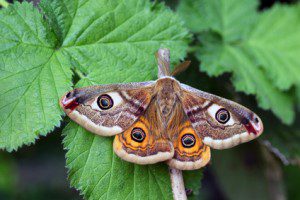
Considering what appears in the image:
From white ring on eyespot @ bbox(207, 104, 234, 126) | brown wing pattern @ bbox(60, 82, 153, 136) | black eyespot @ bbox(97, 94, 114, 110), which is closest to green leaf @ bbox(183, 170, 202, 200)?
white ring on eyespot @ bbox(207, 104, 234, 126)

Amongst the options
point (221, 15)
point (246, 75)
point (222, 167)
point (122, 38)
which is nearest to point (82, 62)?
point (122, 38)

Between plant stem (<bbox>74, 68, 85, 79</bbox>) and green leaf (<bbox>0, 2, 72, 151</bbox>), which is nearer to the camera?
green leaf (<bbox>0, 2, 72, 151</bbox>)

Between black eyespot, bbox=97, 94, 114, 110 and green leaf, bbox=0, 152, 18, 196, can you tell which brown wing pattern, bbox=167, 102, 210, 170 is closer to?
black eyespot, bbox=97, 94, 114, 110

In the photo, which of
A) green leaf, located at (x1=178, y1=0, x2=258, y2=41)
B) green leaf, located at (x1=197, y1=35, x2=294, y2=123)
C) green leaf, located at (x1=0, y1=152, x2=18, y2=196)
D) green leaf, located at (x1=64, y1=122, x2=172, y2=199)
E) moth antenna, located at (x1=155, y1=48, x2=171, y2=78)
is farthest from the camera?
green leaf, located at (x1=0, y1=152, x2=18, y2=196)

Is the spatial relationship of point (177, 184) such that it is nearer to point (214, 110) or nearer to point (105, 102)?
point (214, 110)

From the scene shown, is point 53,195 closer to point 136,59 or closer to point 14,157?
point 14,157

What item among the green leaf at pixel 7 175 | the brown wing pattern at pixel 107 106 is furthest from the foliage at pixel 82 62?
the green leaf at pixel 7 175

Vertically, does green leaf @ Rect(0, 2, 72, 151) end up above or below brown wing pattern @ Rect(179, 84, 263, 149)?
above
